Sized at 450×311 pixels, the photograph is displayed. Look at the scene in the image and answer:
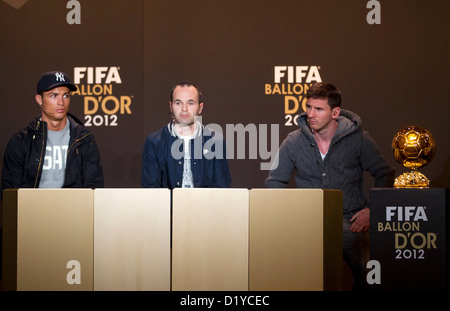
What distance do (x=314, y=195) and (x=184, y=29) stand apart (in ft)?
10.1

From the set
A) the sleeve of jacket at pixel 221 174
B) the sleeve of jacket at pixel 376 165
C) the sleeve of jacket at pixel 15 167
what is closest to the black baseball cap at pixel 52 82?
the sleeve of jacket at pixel 15 167

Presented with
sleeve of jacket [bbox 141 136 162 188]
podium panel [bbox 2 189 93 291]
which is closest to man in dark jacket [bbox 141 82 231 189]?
sleeve of jacket [bbox 141 136 162 188]

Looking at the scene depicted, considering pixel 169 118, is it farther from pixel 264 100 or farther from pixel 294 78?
pixel 294 78

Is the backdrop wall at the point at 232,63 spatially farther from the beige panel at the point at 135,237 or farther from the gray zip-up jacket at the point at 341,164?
the beige panel at the point at 135,237

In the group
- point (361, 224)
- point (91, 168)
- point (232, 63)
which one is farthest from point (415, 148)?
point (232, 63)

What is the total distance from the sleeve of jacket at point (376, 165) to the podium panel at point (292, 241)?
5.43ft

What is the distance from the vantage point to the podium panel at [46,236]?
4.22ft

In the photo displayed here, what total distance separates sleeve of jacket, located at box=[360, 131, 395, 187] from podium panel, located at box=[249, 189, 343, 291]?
1655 mm

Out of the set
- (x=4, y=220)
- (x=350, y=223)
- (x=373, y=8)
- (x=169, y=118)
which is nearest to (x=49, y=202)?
(x=4, y=220)

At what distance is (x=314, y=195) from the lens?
4.24 ft

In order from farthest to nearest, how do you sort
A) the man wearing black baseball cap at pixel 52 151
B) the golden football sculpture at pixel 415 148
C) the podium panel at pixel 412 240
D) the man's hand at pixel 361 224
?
the man wearing black baseball cap at pixel 52 151, the man's hand at pixel 361 224, the golden football sculpture at pixel 415 148, the podium panel at pixel 412 240

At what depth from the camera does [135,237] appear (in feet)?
4.27

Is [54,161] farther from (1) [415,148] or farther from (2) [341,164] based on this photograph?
(1) [415,148]

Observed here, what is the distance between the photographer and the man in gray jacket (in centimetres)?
282
